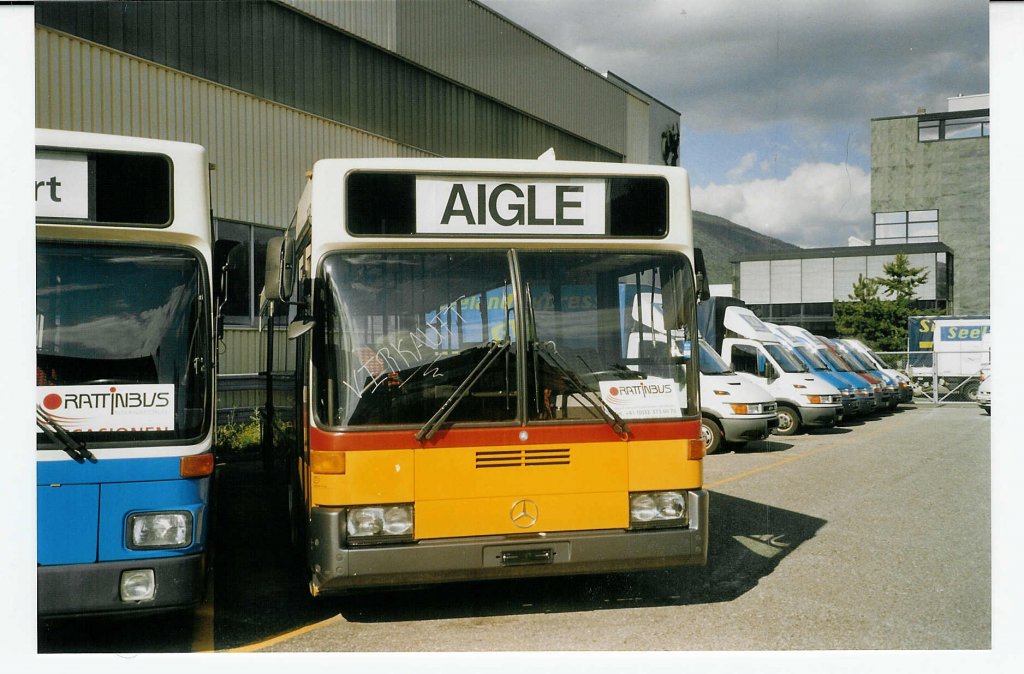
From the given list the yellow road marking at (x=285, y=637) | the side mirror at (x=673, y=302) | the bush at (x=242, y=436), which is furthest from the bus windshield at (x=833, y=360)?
the yellow road marking at (x=285, y=637)

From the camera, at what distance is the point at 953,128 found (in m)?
8.66

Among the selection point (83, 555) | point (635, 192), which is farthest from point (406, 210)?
point (83, 555)

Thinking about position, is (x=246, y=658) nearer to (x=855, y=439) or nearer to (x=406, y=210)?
(x=406, y=210)

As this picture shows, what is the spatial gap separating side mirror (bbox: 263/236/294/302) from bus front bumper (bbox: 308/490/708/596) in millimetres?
1351

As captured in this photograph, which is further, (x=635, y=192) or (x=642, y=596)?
(x=642, y=596)

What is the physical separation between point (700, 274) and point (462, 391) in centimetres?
168

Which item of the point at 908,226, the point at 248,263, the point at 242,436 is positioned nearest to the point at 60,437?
the point at 242,436

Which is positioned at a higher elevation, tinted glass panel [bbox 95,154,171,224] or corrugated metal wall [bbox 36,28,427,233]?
corrugated metal wall [bbox 36,28,427,233]

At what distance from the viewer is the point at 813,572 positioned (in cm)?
636

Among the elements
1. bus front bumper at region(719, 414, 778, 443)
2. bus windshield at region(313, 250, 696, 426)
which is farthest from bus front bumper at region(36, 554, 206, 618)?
bus front bumper at region(719, 414, 778, 443)

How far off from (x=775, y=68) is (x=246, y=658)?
6.00 meters

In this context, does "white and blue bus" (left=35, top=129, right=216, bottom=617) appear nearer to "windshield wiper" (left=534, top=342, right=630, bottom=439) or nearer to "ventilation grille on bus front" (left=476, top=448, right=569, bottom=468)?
"ventilation grille on bus front" (left=476, top=448, right=569, bottom=468)

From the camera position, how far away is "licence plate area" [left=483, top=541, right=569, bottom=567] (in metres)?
4.75

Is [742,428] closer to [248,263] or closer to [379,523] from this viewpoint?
[248,263]
